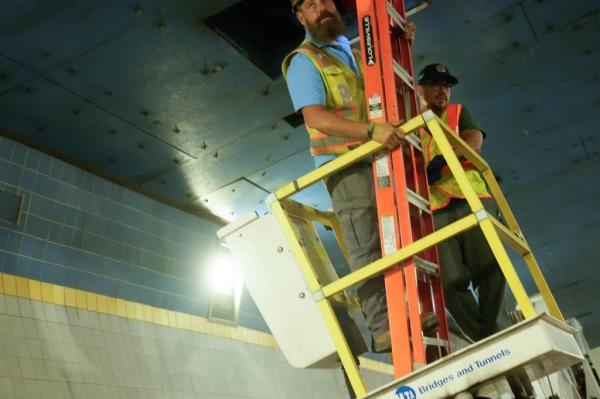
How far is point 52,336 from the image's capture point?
5.48 meters

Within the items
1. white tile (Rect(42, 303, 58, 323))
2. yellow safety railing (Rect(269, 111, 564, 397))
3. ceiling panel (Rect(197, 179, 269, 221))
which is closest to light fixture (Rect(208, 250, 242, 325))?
ceiling panel (Rect(197, 179, 269, 221))

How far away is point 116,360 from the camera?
5887 millimetres

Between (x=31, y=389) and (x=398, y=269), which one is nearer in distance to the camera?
(x=398, y=269)

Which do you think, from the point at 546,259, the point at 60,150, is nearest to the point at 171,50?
the point at 60,150

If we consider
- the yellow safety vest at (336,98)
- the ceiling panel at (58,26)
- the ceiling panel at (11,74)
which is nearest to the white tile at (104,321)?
the ceiling panel at (11,74)

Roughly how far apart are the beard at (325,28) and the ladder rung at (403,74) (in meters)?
0.48

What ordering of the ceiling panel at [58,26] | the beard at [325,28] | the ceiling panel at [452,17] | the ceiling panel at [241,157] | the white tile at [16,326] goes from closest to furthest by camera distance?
1. the beard at [325,28]
2. the ceiling panel at [58,26]
3. the white tile at [16,326]
4. the ceiling panel at [452,17]
5. the ceiling panel at [241,157]

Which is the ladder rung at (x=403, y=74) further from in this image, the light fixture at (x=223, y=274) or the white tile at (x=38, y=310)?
the light fixture at (x=223, y=274)

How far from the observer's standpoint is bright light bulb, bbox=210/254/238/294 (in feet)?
25.3

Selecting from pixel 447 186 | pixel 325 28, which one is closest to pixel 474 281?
pixel 447 186

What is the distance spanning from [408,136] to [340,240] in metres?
0.91

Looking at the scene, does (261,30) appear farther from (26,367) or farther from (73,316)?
(26,367)

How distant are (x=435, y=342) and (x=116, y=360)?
11.4ft

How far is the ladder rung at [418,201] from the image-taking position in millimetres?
3373
